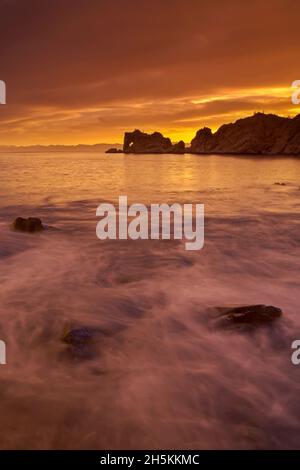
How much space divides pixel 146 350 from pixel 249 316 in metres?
1.56

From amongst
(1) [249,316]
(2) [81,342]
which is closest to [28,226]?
(2) [81,342]

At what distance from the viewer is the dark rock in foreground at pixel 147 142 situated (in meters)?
156

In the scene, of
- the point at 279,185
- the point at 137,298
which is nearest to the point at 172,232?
the point at 137,298

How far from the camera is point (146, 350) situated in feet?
15.1

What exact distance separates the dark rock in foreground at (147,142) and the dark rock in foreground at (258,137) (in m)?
20.3

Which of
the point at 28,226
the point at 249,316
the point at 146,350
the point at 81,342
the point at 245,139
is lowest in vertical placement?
the point at 146,350

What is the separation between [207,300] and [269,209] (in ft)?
38.3

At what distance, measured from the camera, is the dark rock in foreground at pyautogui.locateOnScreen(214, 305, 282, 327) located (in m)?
5.09

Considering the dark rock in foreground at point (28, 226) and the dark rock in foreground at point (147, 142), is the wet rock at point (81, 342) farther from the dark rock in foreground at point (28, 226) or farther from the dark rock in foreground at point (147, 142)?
the dark rock in foreground at point (147, 142)

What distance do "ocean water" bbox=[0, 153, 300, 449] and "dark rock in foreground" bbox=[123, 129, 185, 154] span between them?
14759cm

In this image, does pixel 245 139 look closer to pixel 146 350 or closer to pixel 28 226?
pixel 28 226

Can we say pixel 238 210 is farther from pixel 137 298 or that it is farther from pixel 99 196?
pixel 137 298

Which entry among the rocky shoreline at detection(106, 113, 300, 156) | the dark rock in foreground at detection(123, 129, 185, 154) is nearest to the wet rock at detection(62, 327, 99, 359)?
the rocky shoreline at detection(106, 113, 300, 156)

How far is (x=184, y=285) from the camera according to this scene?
7.02 m
